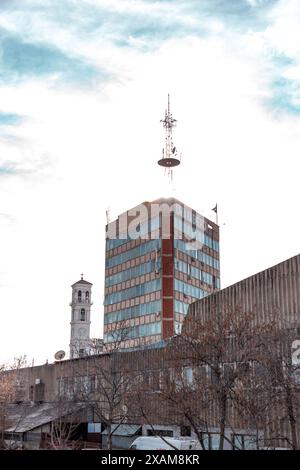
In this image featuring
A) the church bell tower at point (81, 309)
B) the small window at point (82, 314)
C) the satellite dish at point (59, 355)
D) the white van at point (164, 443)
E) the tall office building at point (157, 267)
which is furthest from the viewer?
the small window at point (82, 314)

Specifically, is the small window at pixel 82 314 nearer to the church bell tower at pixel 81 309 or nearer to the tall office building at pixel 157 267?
the church bell tower at pixel 81 309

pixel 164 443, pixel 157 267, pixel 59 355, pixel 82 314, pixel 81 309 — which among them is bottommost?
pixel 164 443

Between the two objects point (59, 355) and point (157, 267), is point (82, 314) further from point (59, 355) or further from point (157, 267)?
point (59, 355)

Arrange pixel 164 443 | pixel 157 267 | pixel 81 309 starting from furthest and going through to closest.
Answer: pixel 81 309 < pixel 157 267 < pixel 164 443

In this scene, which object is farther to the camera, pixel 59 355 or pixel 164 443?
pixel 59 355

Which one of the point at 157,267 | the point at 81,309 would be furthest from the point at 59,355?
the point at 81,309

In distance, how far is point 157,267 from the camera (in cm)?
9362

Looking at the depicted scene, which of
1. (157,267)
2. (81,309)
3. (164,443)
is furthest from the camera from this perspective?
(81,309)

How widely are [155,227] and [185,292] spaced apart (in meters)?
11.9

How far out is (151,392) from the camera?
29891mm

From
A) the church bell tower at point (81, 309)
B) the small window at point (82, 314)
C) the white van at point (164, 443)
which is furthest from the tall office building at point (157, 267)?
the white van at point (164, 443)

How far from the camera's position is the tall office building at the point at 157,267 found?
302 feet

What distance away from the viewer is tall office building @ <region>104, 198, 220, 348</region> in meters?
91.9
